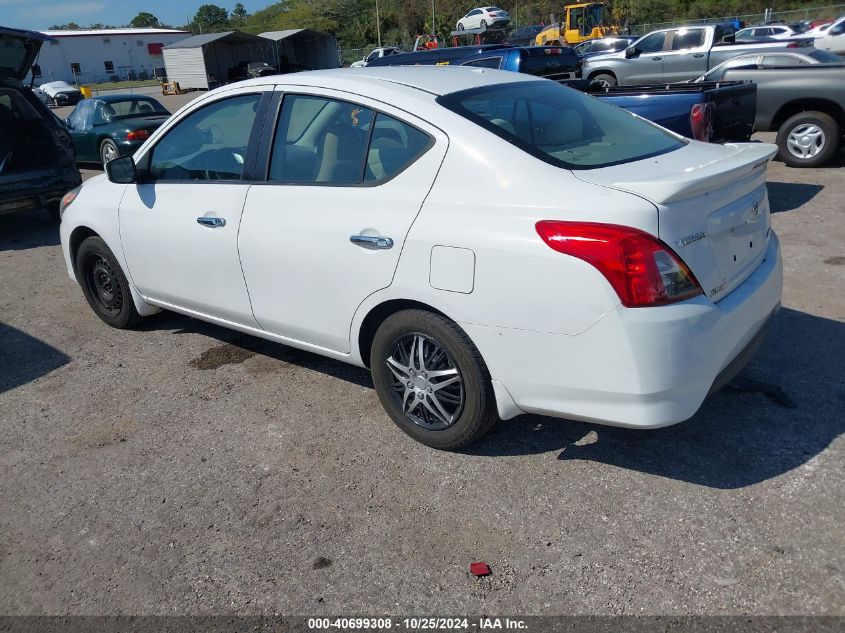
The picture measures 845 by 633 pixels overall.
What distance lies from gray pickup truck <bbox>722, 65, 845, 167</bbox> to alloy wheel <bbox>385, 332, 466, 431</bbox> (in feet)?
27.1

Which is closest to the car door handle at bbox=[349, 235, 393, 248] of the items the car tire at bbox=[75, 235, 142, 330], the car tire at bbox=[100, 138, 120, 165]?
the car tire at bbox=[75, 235, 142, 330]

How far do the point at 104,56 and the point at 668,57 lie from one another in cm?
7288

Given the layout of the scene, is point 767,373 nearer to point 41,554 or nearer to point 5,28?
point 41,554

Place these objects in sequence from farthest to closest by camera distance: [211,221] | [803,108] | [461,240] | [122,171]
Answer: [803,108] → [122,171] → [211,221] → [461,240]

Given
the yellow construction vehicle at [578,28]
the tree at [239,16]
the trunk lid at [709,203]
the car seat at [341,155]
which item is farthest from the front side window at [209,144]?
the tree at [239,16]

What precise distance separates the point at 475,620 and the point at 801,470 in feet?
5.46

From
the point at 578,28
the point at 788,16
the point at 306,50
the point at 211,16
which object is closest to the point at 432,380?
the point at 578,28

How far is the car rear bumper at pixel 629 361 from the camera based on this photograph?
2703mm

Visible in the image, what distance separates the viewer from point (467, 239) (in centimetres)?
299

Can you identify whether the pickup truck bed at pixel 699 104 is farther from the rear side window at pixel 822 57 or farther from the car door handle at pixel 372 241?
the rear side window at pixel 822 57

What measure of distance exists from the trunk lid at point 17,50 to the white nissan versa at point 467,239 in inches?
188

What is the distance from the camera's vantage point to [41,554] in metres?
2.96

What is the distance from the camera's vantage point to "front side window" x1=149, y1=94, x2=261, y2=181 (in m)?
4.06

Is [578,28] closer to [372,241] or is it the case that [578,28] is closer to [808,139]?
[808,139]
